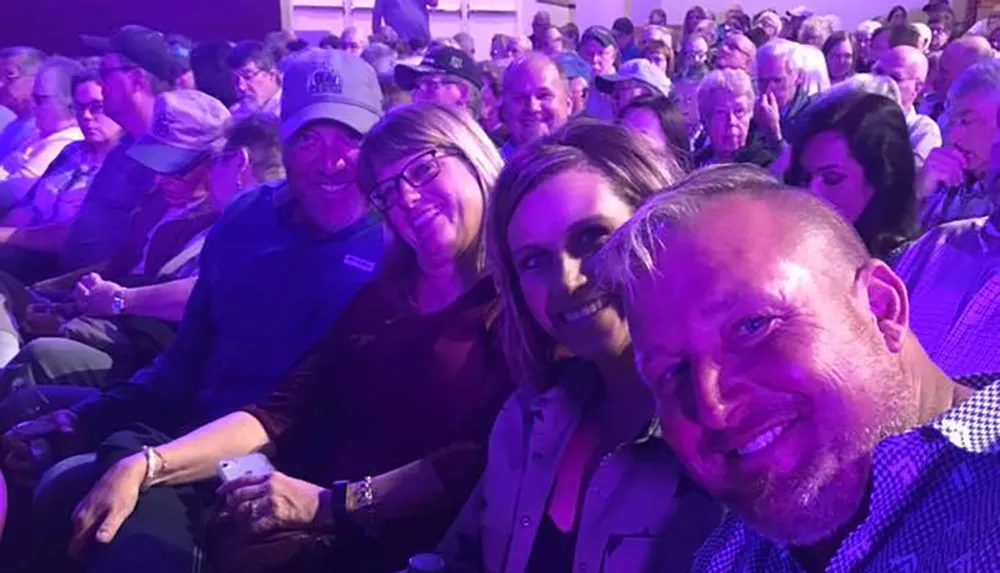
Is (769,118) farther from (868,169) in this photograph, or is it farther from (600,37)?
(600,37)

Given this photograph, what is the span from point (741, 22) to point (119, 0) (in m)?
5.88

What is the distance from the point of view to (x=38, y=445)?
2436mm

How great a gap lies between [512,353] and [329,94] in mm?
1264

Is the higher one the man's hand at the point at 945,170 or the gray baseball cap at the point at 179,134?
the man's hand at the point at 945,170

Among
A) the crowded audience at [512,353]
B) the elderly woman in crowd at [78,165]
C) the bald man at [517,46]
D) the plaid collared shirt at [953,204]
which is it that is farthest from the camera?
the bald man at [517,46]

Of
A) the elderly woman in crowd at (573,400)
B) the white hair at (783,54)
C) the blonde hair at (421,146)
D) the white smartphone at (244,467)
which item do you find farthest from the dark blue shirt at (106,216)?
the white hair at (783,54)

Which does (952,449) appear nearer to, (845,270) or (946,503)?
(946,503)

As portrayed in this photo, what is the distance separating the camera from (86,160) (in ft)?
15.4

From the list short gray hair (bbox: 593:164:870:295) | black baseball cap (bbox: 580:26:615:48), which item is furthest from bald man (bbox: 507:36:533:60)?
short gray hair (bbox: 593:164:870:295)

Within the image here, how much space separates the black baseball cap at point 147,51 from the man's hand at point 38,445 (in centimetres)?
262

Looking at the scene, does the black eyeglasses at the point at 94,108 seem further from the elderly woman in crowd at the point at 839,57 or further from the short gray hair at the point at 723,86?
the elderly woman in crowd at the point at 839,57

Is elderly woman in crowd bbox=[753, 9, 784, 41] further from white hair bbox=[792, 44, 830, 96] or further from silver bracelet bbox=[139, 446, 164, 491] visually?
silver bracelet bbox=[139, 446, 164, 491]

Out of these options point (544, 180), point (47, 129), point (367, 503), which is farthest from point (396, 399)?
point (47, 129)

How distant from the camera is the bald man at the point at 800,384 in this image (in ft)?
3.19
